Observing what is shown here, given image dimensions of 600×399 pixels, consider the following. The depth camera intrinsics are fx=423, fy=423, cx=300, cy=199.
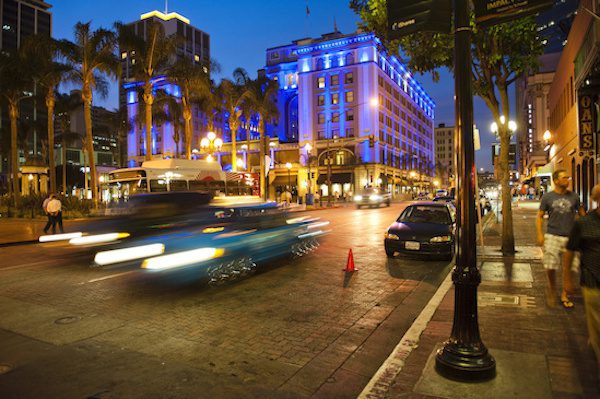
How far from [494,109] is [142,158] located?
286 ft

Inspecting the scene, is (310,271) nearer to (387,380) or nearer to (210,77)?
(387,380)

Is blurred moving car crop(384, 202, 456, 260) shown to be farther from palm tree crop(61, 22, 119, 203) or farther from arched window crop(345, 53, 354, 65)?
arched window crop(345, 53, 354, 65)

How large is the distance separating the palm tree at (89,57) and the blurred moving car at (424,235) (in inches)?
1022

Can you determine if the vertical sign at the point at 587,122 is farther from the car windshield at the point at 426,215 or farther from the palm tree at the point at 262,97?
the palm tree at the point at 262,97

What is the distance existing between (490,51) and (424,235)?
5167mm

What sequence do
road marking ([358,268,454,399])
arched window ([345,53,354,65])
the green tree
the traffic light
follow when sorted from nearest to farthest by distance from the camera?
road marking ([358,268,454,399]) < the traffic light < the green tree < arched window ([345,53,354,65])

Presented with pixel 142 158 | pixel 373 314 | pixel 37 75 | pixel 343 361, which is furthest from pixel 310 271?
pixel 142 158

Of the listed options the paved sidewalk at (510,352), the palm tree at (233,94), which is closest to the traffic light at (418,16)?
the paved sidewalk at (510,352)

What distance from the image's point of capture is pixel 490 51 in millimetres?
11141

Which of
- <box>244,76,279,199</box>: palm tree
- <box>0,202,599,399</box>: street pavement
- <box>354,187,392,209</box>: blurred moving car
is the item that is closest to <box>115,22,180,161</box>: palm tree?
<box>244,76,279,199</box>: palm tree

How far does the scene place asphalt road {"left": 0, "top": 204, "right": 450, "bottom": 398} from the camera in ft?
13.7

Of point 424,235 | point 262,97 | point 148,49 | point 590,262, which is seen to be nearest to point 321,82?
point 262,97

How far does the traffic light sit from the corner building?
59.9 metres

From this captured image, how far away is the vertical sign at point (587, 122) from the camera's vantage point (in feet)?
55.9
